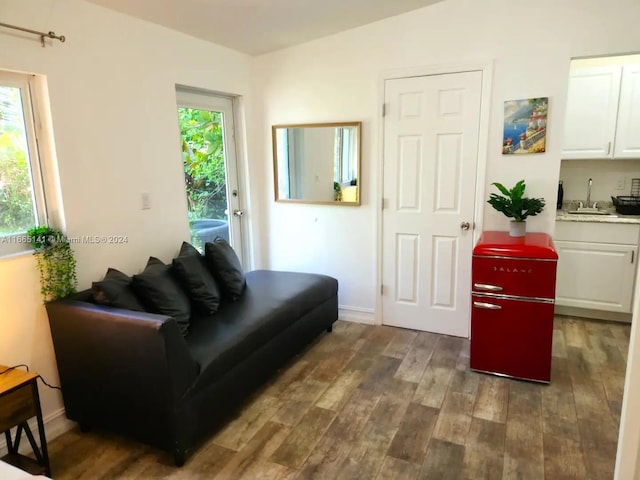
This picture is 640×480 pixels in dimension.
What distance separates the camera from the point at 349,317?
391 cm

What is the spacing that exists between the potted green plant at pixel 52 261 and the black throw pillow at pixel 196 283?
0.59 m

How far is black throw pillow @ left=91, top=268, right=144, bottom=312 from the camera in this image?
221 centimetres

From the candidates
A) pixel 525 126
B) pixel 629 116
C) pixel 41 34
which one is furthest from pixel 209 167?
pixel 629 116

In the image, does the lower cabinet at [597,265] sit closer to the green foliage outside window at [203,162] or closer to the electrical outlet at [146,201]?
the green foliage outside window at [203,162]

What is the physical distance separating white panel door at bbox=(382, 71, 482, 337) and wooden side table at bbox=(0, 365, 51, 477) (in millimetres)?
2567

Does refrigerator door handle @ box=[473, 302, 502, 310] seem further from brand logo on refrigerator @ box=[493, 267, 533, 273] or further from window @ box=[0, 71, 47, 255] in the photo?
window @ box=[0, 71, 47, 255]

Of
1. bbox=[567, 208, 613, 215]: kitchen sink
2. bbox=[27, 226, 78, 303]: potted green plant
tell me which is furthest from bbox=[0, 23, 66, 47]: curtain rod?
bbox=[567, 208, 613, 215]: kitchen sink

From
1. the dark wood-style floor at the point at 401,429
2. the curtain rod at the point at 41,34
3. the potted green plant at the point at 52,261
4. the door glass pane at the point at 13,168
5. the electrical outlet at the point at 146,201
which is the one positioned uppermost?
the curtain rod at the point at 41,34

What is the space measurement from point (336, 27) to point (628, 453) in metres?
3.18

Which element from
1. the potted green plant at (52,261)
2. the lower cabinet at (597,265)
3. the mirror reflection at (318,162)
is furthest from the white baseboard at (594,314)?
the potted green plant at (52,261)

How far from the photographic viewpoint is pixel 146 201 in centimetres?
285

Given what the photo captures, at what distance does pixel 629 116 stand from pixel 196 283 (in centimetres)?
368

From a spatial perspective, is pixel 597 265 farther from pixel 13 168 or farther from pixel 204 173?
pixel 13 168

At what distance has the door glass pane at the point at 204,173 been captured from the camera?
3.32 metres
